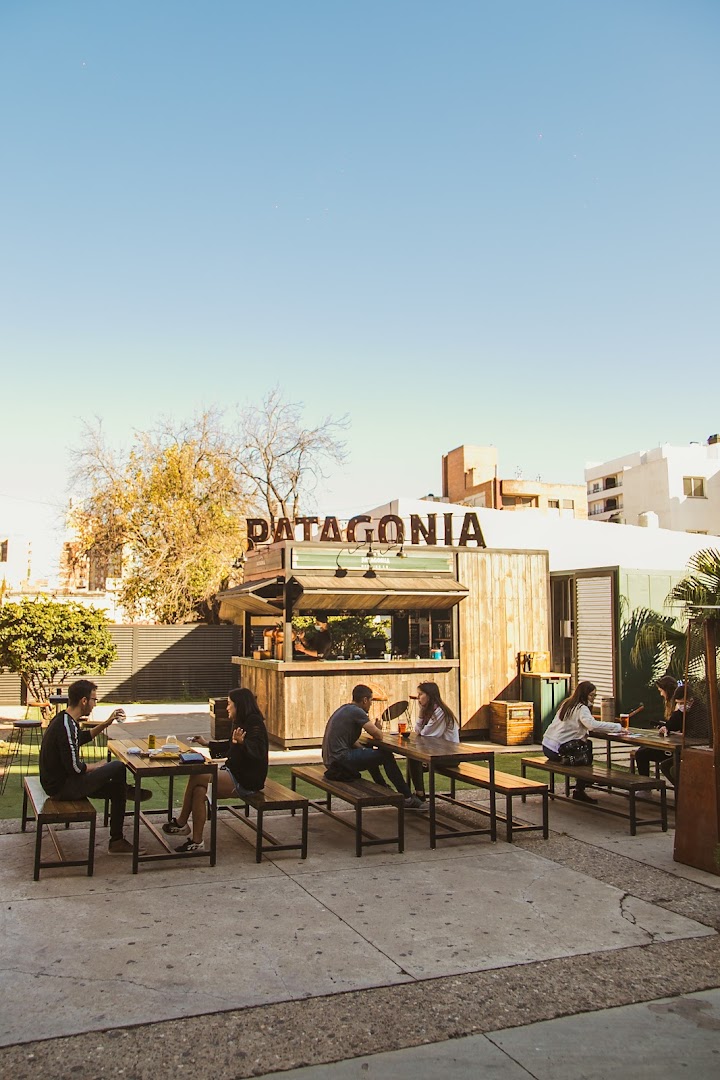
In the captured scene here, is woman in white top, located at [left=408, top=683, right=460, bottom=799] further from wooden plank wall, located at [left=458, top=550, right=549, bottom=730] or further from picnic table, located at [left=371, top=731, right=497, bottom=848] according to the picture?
wooden plank wall, located at [left=458, top=550, right=549, bottom=730]

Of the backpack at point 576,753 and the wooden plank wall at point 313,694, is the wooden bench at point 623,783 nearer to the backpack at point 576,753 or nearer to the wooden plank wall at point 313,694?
the backpack at point 576,753

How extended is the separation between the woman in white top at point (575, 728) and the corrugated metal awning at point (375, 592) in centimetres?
533

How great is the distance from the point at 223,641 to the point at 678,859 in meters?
18.6

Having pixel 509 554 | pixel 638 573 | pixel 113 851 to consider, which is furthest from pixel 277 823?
pixel 638 573

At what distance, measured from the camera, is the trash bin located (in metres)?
14.8

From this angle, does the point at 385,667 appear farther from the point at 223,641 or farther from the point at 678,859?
the point at 223,641

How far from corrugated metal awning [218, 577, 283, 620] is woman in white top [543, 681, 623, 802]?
594 cm

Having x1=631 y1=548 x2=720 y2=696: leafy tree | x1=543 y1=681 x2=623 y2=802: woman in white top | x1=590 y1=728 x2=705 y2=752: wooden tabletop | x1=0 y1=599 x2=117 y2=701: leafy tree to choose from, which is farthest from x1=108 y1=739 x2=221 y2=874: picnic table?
x1=0 y1=599 x2=117 y2=701: leafy tree

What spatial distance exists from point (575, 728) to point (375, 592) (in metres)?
5.50

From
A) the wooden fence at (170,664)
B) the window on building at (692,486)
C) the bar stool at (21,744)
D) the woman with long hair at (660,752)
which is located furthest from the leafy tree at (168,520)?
the window on building at (692,486)

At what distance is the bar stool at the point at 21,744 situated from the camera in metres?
11.5

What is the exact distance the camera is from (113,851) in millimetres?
7098

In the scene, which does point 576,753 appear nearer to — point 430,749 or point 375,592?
point 430,749

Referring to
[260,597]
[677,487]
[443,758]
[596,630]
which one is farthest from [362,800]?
[677,487]
